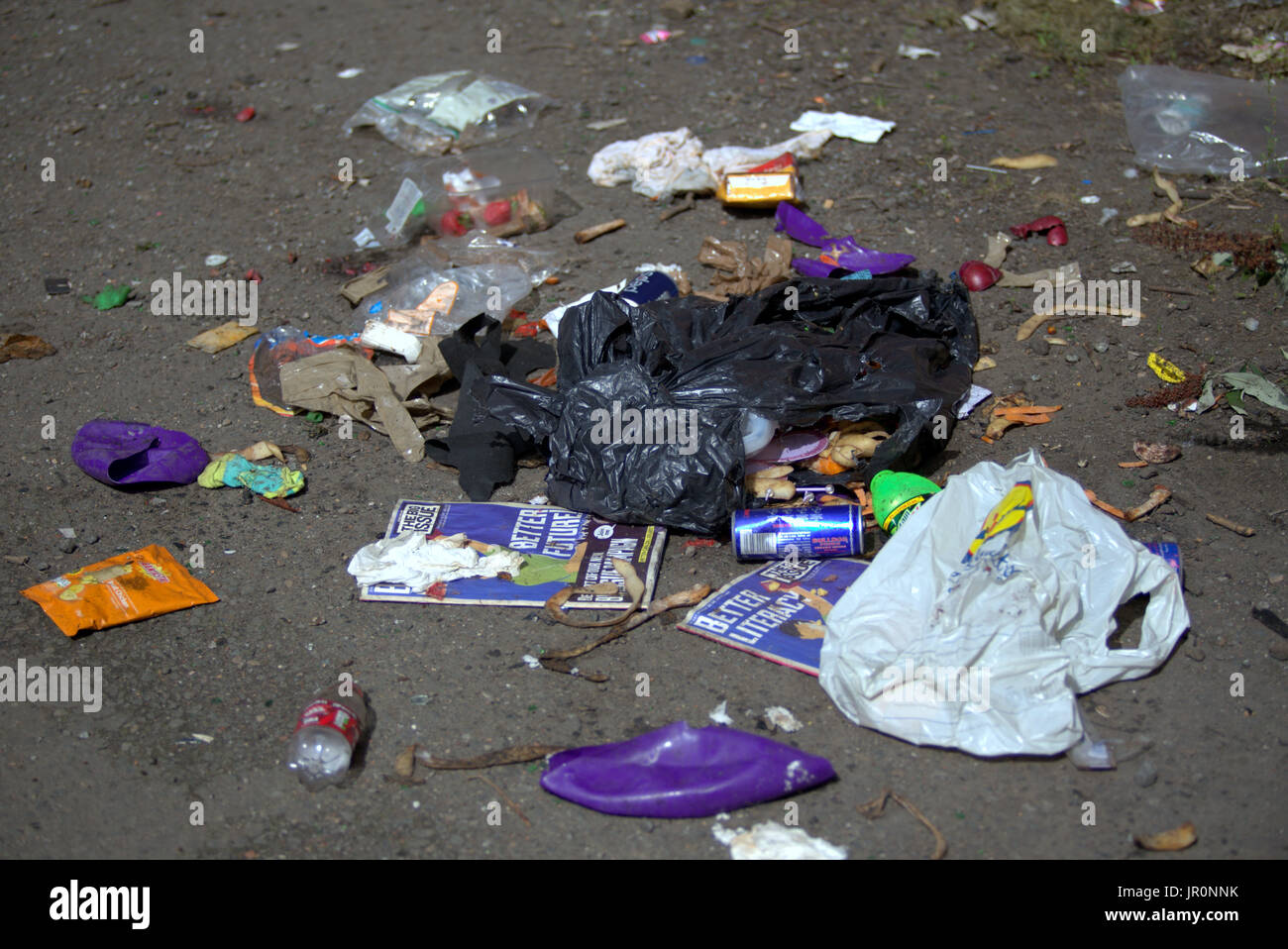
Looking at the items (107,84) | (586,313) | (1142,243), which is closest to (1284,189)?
(1142,243)

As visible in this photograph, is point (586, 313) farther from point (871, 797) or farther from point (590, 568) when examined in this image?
point (871, 797)

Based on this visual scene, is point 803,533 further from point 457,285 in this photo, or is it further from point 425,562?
point 457,285

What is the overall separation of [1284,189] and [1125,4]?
92.3 inches

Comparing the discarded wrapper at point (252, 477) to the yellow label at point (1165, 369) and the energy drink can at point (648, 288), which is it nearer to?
the energy drink can at point (648, 288)

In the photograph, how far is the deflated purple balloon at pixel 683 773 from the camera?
8.04ft

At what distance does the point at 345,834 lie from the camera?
2479 millimetres

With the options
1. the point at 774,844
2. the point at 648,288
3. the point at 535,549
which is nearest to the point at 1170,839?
the point at 774,844

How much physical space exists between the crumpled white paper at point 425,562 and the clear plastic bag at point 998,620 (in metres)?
1.16

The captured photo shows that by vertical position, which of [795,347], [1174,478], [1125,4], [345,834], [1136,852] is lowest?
[345,834]

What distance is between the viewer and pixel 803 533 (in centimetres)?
314

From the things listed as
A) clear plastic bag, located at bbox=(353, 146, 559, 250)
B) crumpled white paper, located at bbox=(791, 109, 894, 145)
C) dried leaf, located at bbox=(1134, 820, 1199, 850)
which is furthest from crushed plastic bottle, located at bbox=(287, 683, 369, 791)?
crumpled white paper, located at bbox=(791, 109, 894, 145)

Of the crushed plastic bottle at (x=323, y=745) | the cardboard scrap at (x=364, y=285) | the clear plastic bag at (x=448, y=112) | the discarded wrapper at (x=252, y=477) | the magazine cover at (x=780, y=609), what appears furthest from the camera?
the clear plastic bag at (x=448, y=112)

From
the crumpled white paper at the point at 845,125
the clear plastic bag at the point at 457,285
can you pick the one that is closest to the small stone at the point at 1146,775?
the clear plastic bag at the point at 457,285

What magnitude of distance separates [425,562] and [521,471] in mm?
618
